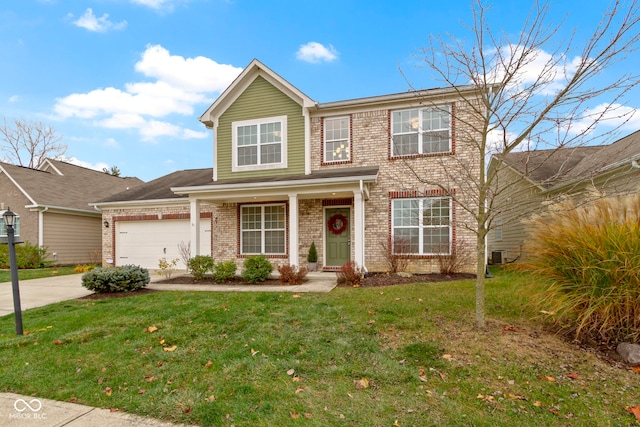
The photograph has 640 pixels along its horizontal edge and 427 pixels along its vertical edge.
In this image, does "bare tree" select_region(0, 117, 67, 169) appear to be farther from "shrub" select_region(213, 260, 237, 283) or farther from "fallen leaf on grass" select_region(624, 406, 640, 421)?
"fallen leaf on grass" select_region(624, 406, 640, 421)

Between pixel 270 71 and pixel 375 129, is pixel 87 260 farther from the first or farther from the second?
pixel 375 129

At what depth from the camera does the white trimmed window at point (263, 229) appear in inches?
460

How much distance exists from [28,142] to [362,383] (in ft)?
121

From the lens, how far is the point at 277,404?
9.44 feet

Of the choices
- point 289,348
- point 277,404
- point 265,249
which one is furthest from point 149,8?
point 277,404

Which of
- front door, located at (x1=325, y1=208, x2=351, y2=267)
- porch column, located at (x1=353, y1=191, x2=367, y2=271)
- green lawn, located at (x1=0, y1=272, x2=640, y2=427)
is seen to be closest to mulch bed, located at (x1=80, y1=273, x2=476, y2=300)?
porch column, located at (x1=353, y1=191, x2=367, y2=271)

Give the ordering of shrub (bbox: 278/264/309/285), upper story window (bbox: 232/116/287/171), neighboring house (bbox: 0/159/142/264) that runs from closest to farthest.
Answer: shrub (bbox: 278/264/309/285) < upper story window (bbox: 232/116/287/171) < neighboring house (bbox: 0/159/142/264)

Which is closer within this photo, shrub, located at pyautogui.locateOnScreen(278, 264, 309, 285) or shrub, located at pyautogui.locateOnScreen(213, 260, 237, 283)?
shrub, located at pyautogui.locateOnScreen(278, 264, 309, 285)

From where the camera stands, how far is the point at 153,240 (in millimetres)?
13117

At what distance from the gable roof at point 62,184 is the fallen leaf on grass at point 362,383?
17.5 metres

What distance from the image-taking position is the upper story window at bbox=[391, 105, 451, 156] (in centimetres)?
1009

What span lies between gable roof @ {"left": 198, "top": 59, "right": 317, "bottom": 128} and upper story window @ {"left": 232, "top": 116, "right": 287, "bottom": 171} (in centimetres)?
81

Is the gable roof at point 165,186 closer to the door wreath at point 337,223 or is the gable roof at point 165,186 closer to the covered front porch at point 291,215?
the covered front porch at point 291,215

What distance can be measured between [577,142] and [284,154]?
28.4 feet
